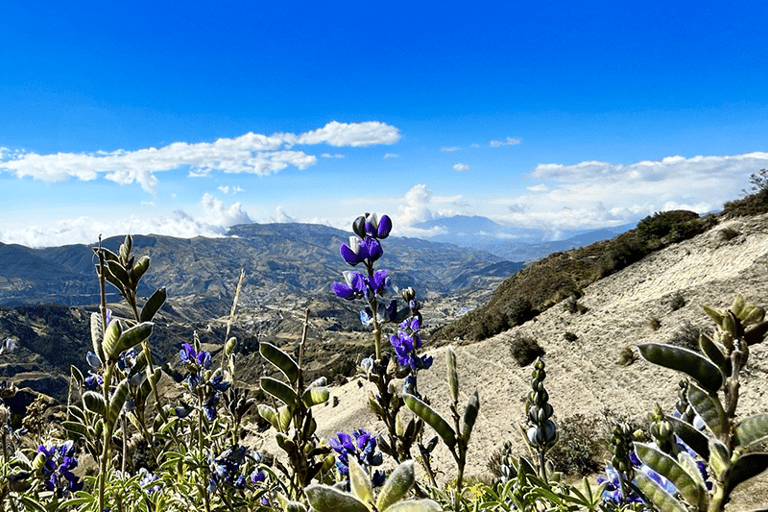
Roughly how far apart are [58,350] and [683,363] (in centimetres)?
19360

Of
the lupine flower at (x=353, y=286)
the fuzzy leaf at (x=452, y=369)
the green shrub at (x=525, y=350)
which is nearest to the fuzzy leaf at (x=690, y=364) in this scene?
the fuzzy leaf at (x=452, y=369)

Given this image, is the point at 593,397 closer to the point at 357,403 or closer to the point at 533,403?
the point at 357,403

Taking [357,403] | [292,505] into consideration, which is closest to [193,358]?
[292,505]

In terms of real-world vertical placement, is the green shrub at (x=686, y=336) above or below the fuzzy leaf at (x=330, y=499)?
below

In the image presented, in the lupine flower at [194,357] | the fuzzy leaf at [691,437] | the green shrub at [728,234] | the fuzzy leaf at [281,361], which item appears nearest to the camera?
the fuzzy leaf at [691,437]

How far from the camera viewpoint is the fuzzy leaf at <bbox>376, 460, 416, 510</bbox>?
2.45 feet

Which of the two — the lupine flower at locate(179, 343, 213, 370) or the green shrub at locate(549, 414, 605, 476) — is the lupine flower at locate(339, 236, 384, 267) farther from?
the green shrub at locate(549, 414, 605, 476)

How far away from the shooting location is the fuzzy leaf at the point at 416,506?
0.67 m

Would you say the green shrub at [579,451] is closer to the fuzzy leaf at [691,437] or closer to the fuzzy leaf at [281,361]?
the fuzzy leaf at [691,437]

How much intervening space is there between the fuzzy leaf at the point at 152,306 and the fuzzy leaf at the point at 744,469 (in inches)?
61.7

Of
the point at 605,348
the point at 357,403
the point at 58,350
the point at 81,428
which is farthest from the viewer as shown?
the point at 58,350

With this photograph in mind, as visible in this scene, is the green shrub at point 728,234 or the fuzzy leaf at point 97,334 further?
the green shrub at point 728,234

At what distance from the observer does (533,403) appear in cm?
203

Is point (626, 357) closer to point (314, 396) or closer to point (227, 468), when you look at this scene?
point (227, 468)
